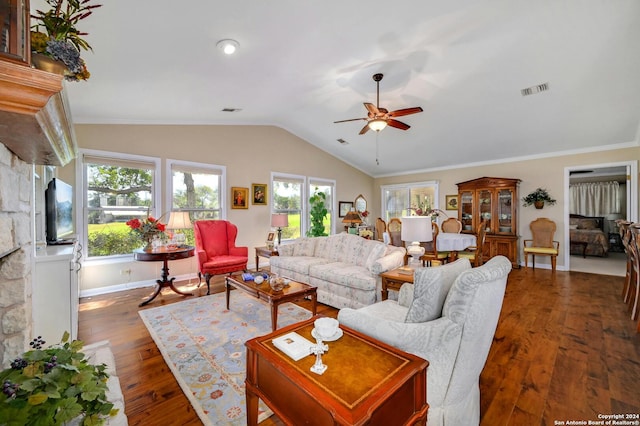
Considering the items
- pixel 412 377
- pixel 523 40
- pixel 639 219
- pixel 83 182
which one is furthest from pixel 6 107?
pixel 639 219

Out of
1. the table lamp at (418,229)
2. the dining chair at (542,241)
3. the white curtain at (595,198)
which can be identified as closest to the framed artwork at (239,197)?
the table lamp at (418,229)

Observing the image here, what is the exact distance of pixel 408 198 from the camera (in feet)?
25.5

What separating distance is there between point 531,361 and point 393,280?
126cm

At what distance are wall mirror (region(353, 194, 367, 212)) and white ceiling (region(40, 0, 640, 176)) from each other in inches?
116

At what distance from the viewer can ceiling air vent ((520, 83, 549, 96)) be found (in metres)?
3.73

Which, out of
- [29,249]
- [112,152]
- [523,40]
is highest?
[523,40]

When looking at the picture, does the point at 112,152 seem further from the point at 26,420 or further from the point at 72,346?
the point at 26,420

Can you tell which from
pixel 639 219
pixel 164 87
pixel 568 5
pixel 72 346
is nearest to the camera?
pixel 72 346

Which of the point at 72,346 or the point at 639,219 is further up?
the point at 639,219

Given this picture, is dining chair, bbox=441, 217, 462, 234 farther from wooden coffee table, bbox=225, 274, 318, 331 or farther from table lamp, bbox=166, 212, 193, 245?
table lamp, bbox=166, 212, 193, 245

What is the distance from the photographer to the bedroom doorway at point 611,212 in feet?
15.8

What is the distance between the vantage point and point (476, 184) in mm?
6230

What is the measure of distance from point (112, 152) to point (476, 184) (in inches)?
283

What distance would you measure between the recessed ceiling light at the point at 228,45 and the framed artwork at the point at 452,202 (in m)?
6.09
